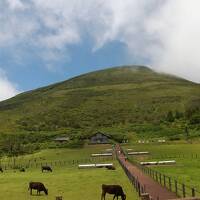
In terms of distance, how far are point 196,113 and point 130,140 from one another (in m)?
46.3

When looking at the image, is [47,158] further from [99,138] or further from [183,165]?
[99,138]

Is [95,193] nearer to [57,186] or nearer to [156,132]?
[57,186]

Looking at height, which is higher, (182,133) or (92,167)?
(182,133)

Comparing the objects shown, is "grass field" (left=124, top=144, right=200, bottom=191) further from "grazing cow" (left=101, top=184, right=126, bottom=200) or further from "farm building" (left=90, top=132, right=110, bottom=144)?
"farm building" (left=90, top=132, right=110, bottom=144)

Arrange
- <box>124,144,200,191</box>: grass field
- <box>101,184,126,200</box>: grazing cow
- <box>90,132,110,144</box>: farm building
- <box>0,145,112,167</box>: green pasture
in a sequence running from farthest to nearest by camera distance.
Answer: <box>90,132,110,144</box>: farm building, <box>0,145,112,167</box>: green pasture, <box>124,144,200,191</box>: grass field, <box>101,184,126,200</box>: grazing cow

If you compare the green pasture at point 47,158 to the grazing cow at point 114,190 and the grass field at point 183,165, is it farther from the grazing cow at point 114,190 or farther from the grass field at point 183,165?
the grazing cow at point 114,190

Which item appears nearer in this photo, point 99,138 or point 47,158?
point 47,158

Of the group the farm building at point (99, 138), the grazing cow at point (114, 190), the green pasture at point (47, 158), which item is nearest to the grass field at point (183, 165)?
the grazing cow at point (114, 190)

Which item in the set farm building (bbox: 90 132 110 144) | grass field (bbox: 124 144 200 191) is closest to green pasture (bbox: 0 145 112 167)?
grass field (bbox: 124 144 200 191)

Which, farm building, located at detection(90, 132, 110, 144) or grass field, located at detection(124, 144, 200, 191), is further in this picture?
farm building, located at detection(90, 132, 110, 144)

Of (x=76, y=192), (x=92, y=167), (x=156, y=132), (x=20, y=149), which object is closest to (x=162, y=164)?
(x=92, y=167)

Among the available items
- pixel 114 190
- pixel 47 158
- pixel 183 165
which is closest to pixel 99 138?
pixel 47 158

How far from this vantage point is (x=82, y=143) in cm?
14250

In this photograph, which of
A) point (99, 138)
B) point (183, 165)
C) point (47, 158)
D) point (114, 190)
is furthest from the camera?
point (99, 138)
